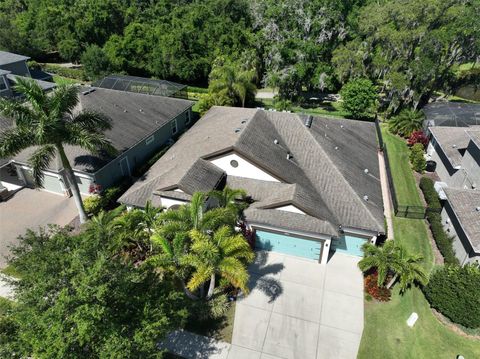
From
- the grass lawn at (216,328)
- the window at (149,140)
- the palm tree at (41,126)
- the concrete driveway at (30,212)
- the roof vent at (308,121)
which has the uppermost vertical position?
the palm tree at (41,126)

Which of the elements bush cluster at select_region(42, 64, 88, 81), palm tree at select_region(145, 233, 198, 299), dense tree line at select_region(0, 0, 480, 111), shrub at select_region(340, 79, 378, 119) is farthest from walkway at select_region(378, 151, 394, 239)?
bush cluster at select_region(42, 64, 88, 81)

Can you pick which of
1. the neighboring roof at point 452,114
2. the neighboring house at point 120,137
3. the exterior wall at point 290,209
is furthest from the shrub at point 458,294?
the neighboring roof at point 452,114

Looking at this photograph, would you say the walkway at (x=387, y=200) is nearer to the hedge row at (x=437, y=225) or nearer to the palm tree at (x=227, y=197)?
the hedge row at (x=437, y=225)

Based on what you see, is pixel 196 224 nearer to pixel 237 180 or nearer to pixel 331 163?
pixel 237 180

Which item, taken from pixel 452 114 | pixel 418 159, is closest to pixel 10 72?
pixel 418 159

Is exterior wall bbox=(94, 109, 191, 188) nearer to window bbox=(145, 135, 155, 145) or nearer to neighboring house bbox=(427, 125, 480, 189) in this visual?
window bbox=(145, 135, 155, 145)

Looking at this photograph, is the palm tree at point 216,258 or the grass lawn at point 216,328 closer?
the palm tree at point 216,258
